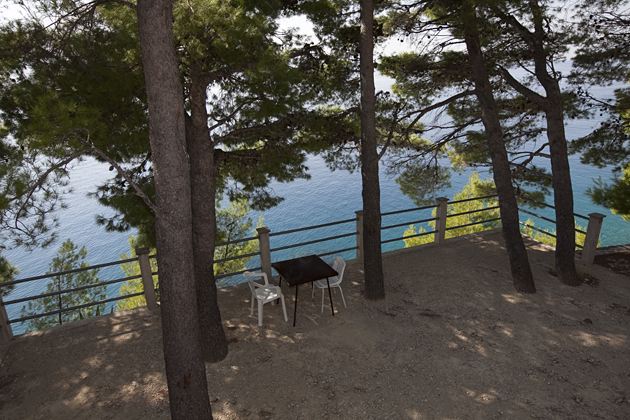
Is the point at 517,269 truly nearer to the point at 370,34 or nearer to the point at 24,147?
the point at 370,34

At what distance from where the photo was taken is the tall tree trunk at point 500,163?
668cm

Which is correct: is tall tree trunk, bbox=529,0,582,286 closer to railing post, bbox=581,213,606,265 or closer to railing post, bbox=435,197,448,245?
railing post, bbox=581,213,606,265

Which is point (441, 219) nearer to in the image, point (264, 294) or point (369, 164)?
point (369, 164)

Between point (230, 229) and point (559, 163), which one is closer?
point (559, 163)

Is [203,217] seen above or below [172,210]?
below

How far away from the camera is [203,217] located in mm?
5082

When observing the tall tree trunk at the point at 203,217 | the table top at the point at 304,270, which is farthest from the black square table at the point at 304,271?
the tall tree trunk at the point at 203,217

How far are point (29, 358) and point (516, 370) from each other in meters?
6.64

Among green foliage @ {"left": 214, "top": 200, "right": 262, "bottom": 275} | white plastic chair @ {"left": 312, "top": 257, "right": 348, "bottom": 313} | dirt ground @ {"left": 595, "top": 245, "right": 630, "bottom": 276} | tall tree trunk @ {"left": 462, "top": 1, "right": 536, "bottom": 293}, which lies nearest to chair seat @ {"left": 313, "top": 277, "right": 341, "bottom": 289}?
white plastic chair @ {"left": 312, "top": 257, "right": 348, "bottom": 313}

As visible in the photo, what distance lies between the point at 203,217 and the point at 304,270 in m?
2.06

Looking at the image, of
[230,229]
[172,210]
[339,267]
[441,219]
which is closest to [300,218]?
[230,229]

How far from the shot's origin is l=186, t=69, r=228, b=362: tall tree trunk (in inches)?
196

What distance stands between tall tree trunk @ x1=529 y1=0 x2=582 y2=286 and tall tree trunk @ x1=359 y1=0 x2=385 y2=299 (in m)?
3.11

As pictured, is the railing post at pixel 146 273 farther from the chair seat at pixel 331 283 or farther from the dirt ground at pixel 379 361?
the chair seat at pixel 331 283
